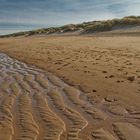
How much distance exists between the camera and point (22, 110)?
687 cm

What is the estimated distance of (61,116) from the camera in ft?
21.0

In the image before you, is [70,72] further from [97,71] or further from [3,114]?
[3,114]

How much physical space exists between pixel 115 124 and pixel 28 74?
21.2 feet

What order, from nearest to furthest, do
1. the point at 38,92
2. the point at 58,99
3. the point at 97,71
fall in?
the point at 58,99 → the point at 38,92 → the point at 97,71

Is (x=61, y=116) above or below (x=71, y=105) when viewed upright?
above

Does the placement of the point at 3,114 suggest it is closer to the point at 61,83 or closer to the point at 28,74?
the point at 61,83

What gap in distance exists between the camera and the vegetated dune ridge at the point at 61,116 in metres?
5.39

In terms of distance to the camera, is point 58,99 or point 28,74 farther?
point 28,74

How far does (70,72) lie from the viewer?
11.8m

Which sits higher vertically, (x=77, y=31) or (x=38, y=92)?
(x=38, y=92)

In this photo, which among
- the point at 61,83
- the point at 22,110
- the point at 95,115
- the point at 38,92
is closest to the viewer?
the point at 95,115

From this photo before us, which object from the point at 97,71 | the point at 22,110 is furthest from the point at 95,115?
the point at 97,71

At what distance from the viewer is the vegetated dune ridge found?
17.7 feet

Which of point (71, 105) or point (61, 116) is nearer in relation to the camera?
point (61, 116)
